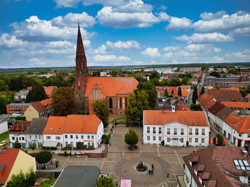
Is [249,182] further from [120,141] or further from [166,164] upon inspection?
[120,141]

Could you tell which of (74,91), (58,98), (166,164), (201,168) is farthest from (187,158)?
(74,91)

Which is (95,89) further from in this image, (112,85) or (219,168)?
(219,168)

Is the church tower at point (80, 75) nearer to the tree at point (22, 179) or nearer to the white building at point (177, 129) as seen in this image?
the white building at point (177, 129)

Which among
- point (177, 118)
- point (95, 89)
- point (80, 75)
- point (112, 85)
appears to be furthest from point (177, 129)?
point (80, 75)

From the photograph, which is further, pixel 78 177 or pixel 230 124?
pixel 230 124

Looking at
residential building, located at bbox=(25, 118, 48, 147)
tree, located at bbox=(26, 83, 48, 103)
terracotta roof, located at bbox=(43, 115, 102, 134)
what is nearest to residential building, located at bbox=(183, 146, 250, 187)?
terracotta roof, located at bbox=(43, 115, 102, 134)

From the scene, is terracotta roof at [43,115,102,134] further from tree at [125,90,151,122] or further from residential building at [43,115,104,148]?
tree at [125,90,151,122]
